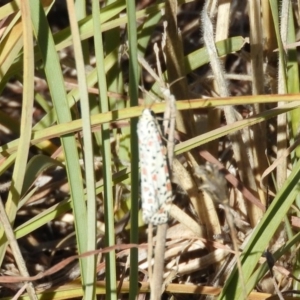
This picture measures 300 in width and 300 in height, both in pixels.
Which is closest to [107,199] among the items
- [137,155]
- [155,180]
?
[137,155]

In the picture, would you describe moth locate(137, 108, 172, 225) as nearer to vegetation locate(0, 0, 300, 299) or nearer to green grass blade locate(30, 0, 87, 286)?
vegetation locate(0, 0, 300, 299)

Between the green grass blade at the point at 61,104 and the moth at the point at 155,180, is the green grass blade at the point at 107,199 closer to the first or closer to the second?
the green grass blade at the point at 61,104

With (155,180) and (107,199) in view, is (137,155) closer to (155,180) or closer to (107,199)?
(107,199)

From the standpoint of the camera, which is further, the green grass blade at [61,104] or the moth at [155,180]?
the green grass blade at [61,104]

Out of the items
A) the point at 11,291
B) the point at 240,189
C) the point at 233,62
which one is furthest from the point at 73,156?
the point at 233,62

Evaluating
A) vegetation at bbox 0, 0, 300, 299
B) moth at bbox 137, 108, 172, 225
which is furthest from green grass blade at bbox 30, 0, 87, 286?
moth at bbox 137, 108, 172, 225

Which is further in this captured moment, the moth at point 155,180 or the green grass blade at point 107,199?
the green grass blade at point 107,199

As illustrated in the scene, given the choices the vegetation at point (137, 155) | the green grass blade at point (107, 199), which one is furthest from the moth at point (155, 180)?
the green grass blade at point (107, 199)

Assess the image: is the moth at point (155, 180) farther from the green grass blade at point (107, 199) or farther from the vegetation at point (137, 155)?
the green grass blade at point (107, 199)

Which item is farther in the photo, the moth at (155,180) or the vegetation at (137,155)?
the vegetation at (137,155)

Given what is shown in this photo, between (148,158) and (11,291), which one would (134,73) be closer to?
(148,158)
